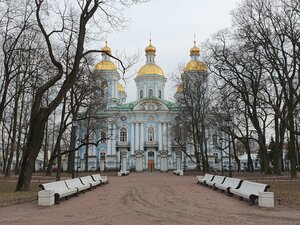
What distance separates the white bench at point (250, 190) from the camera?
1133cm

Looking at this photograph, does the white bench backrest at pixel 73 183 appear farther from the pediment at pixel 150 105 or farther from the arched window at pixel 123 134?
the pediment at pixel 150 105

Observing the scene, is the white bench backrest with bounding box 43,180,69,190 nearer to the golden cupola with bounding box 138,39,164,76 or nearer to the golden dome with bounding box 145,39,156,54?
the golden cupola with bounding box 138,39,164,76

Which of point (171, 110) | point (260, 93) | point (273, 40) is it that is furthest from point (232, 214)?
point (171, 110)

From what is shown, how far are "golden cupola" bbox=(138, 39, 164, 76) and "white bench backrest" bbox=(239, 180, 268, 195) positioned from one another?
55753 mm

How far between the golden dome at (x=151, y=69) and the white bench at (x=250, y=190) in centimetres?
5573

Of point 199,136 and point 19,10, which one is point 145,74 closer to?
point 199,136

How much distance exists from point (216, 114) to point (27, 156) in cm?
2277

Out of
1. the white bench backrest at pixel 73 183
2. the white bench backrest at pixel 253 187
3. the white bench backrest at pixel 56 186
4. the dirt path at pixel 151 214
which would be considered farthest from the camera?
the white bench backrest at pixel 73 183

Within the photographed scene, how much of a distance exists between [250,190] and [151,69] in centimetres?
5761

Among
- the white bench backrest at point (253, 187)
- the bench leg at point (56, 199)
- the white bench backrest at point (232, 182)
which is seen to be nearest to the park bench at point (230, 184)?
the white bench backrest at point (232, 182)

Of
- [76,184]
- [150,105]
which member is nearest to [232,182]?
[76,184]

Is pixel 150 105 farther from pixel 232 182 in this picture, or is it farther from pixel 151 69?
pixel 232 182

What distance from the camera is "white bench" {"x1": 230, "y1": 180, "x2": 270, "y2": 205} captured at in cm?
1133

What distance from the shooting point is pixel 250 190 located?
495 inches
